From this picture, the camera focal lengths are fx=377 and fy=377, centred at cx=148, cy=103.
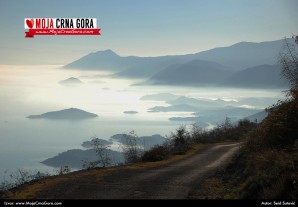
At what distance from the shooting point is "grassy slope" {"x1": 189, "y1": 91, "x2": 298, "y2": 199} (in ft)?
36.7

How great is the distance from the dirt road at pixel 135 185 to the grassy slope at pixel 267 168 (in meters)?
0.85

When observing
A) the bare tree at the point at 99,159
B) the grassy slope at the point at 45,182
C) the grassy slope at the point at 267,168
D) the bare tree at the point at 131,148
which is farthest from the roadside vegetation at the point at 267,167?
the bare tree at the point at 131,148

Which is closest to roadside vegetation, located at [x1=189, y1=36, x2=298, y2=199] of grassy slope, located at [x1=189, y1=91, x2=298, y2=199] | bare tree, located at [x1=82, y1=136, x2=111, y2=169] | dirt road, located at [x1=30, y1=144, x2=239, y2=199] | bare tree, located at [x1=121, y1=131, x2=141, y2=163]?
grassy slope, located at [x1=189, y1=91, x2=298, y2=199]

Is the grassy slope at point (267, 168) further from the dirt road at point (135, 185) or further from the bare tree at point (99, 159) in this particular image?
the bare tree at point (99, 159)

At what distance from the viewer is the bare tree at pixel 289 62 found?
23566mm

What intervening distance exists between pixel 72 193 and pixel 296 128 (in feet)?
33.5

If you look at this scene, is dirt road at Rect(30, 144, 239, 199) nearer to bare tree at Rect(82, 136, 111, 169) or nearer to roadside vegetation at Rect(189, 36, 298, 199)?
roadside vegetation at Rect(189, 36, 298, 199)

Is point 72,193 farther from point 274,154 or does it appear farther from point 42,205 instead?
point 274,154

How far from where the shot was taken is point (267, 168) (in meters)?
13.4

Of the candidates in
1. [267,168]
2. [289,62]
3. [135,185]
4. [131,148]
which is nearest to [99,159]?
[131,148]

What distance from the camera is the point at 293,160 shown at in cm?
1277

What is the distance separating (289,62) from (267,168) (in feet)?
41.9

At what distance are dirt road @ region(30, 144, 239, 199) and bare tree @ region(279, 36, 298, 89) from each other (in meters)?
8.29

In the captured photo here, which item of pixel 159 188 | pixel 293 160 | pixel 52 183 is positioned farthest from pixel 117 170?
pixel 293 160
